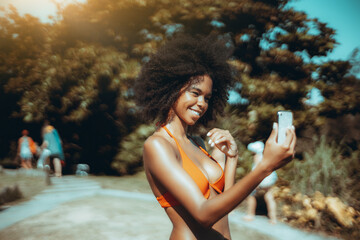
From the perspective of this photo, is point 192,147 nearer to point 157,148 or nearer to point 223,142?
point 223,142

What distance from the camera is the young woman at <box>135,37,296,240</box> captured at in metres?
1.11

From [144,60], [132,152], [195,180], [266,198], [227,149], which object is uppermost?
[144,60]

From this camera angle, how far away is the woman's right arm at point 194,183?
104 cm

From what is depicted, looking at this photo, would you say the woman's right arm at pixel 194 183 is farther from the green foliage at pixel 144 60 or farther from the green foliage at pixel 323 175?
the green foliage at pixel 144 60

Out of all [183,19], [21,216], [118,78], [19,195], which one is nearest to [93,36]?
[118,78]

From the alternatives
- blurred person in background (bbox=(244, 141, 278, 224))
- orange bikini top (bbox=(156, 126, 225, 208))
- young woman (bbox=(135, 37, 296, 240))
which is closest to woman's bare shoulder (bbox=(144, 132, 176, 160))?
young woman (bbox=(135, 37, 296, 240))

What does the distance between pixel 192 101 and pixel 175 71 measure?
28cm

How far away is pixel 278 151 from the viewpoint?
103 cm

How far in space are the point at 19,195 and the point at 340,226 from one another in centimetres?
635

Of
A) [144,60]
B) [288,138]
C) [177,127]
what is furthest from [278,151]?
[144,60]

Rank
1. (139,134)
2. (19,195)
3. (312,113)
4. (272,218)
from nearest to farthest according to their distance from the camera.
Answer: (272,218) → (19,195) → (312,113) → (139,134)

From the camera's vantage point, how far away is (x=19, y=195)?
255 inches

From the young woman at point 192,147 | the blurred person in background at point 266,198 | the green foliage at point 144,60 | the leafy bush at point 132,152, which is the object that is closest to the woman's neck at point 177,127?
the young woman at point 192,147

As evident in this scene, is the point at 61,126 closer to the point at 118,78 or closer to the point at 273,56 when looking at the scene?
the point at 118,78
